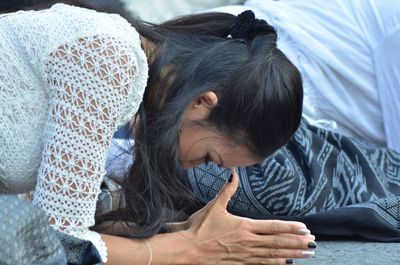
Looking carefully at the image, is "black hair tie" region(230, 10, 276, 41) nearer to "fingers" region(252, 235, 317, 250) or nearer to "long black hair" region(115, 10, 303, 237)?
"long black hair" region(115, 10, 303, 237)

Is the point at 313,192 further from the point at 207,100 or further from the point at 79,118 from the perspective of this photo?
the point at 79,118

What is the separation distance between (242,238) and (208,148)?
41cm

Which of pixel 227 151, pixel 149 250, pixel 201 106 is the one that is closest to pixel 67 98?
pixel 201 106

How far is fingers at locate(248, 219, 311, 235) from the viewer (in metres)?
2.71

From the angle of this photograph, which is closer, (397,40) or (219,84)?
(219,84)

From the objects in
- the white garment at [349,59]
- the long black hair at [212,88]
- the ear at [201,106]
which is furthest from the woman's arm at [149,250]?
the white garment at [349,59]

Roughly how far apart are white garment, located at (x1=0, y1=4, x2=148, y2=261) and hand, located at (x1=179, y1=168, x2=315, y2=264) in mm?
490

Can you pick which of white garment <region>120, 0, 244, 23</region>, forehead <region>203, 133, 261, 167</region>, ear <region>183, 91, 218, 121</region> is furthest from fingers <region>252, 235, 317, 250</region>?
white garment <region>120, 0, 244, 23</region>

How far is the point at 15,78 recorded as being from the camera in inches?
88.6

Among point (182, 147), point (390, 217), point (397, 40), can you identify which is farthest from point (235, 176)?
point (397, 40)

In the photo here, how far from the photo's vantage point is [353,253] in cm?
300

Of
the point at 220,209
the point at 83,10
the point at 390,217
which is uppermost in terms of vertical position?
the point at 83,10

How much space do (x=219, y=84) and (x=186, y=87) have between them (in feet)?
0.26

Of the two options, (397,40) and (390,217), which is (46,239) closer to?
(390,217)
